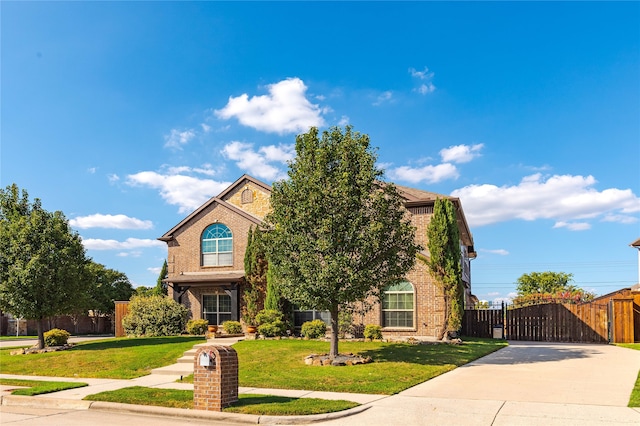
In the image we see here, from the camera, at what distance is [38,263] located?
912 inches

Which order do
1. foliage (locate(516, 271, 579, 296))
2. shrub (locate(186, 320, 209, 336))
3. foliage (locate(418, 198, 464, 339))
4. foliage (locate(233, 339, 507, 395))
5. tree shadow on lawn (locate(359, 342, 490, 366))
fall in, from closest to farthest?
foliage (locate(233, 339, 507, 395)) → tree shadow on lawn (locate(359, 342, 490, 366)) → foliage (locate(418, 198, 464, 339)) → shrub (locate(186, 320, 209, 336)) → foliage (locate(516, 271, 579, 296))

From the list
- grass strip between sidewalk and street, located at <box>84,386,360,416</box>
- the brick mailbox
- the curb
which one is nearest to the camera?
the curb

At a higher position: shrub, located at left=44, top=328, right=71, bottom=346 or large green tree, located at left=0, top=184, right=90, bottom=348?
large green tree, located at left=0, top=184, right=90, bottom=348

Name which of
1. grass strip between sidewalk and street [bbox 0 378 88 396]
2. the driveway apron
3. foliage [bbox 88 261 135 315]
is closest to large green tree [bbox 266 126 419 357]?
the driveway apron

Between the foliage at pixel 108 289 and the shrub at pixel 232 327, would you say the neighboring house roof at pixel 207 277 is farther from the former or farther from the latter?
the foliage at pixel 108 289

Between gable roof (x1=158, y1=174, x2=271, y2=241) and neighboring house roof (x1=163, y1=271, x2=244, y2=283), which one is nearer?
neighboring house roof (x1=163, y1=271, x2=244, y2=283)

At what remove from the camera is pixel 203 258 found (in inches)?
1247

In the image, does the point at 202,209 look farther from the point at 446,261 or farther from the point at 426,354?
the point at 426,354

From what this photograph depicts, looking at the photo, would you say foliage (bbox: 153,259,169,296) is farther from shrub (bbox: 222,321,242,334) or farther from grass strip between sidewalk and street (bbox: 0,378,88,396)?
grass strip between sidewalk and street (bbox: 0,378,88,396)

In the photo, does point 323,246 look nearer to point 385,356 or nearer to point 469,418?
point 385,356

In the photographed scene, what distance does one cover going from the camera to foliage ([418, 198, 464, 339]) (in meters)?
25.0

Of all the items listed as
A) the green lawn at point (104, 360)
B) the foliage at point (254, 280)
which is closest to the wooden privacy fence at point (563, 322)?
the foliage at point (254, 280)

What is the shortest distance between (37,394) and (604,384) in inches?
549

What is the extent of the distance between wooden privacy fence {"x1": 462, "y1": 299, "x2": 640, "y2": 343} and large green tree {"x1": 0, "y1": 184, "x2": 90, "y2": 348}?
19097 mm
